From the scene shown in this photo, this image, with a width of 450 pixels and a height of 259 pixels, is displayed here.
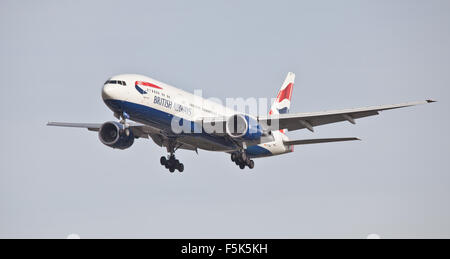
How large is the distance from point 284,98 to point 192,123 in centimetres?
1417

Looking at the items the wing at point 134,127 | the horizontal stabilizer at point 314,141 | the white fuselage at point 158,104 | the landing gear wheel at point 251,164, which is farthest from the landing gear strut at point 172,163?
the horizontal stabilizer at point 314,141

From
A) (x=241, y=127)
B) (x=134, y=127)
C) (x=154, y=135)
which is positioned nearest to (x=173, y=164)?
(x=154, y=135)

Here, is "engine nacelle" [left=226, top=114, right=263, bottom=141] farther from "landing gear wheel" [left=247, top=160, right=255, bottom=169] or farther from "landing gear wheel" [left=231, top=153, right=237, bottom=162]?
"landing gear wheel" [left=247, top=160, right=255, bottom=169]

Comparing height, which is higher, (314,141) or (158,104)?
(158,104)

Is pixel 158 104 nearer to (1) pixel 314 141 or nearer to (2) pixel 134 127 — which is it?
(2) pixel 134 127

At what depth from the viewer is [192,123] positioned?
49.0 m

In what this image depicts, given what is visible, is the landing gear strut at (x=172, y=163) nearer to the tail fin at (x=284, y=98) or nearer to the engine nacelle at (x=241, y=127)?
the engine nacelle at (x=241, y=127)

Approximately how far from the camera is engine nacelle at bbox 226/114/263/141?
1949 inches

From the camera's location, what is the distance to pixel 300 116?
49.2m

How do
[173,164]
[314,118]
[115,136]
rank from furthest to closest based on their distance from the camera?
[173,164] → [115,136] → [314,118]

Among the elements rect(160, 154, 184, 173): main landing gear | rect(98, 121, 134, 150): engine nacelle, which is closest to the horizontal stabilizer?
rect(160, 154, 184, 173): main landing gear
